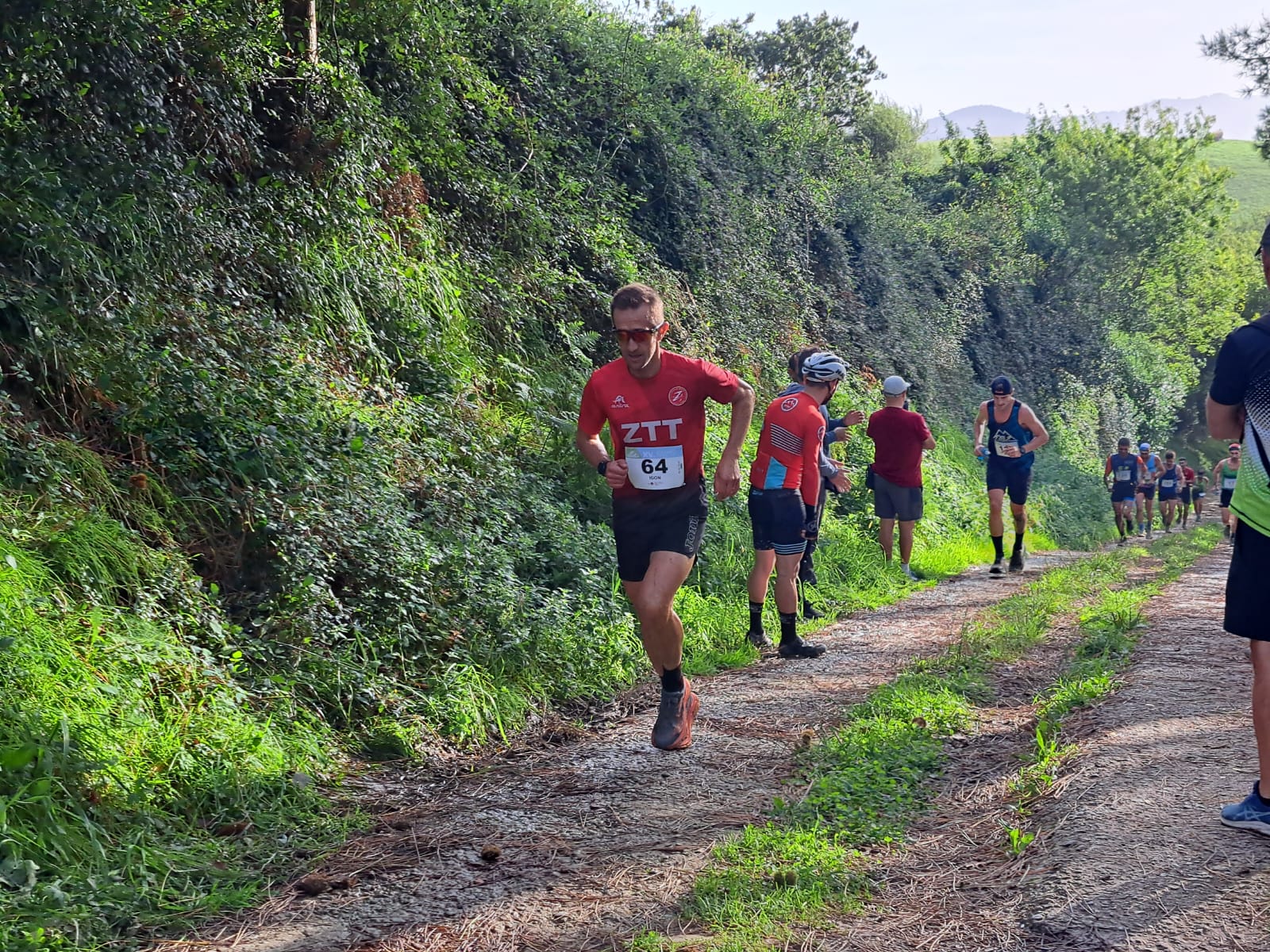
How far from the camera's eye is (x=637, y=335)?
17.6 ft

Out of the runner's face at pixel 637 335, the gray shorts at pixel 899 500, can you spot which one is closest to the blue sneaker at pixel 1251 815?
the runner's face at pixel 637 335

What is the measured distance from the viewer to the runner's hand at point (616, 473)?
17.7 ft

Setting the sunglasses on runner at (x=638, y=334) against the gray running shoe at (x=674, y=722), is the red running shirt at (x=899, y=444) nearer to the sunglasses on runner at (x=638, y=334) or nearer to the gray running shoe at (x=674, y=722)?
the gray running shoe at (x=674, y=722)

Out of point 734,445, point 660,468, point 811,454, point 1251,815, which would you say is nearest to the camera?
point 1251,815

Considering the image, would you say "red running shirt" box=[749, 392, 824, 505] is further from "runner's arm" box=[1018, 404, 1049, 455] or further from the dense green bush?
"runner's arm" box=[1018, 404, 1049, 455]

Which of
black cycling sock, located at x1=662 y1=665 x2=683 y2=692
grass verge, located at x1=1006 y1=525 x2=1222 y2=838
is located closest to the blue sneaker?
grass verge, located at x1=1006 y1=525 x2=1222 y2=838

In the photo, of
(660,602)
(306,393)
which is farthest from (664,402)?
(306,393)

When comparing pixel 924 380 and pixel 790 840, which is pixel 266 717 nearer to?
pixel 790 840

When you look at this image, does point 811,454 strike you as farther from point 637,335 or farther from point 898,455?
point 898,455

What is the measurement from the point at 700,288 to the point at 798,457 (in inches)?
280

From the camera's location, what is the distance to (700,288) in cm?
1477

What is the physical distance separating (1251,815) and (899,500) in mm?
8355

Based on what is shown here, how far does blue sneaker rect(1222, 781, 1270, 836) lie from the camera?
12.1 feet

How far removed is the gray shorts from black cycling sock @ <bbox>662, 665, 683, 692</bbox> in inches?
266
